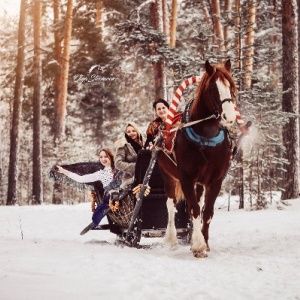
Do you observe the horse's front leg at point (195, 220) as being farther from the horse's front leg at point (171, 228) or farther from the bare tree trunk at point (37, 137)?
the bare tree trunk at point (37, 137)

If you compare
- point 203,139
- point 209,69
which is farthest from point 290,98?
point 209,69

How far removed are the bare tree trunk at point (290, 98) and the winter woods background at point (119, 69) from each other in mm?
28

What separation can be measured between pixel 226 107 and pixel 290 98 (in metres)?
8.54

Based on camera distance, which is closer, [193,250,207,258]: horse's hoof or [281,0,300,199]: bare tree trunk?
[193,250,207,258]: horse's hoof

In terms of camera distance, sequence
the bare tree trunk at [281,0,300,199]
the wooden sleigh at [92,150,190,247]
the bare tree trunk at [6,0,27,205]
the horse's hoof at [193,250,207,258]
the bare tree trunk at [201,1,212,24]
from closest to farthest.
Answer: the horse's hoof at [193,250,207,258], the wooden sleigh at [92,150,190,247], the bare tree trunk at [281,0,300,199], the bare tree trunk at [6,0,27,205], the bare tree trunk at [201,1,212,24]

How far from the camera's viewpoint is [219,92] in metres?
5.36

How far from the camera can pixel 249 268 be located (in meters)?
5.02

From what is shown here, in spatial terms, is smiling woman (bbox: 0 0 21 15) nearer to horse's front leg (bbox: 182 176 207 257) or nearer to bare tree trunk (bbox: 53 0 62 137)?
bare tree trunk (bbox: 53 0 62 137)

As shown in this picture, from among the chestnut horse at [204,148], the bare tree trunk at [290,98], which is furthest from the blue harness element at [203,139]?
the bare tree trunk at [290,98]

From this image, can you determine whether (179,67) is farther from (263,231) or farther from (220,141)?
(220,141)

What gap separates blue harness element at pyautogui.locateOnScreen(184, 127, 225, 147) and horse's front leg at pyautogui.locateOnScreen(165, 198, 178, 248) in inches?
62.1

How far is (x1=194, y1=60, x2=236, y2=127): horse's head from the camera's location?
5141mm

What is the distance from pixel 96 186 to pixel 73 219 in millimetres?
4978

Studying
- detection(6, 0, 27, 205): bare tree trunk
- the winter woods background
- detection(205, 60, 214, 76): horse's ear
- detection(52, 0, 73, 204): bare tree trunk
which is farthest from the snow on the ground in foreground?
detection(52, 0, 73, 204): bare tree trunk
